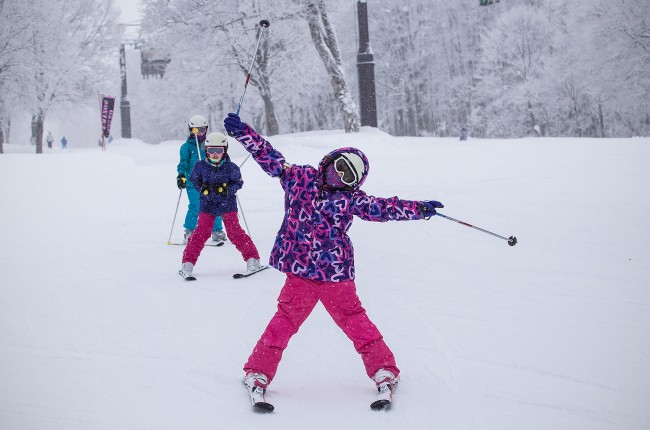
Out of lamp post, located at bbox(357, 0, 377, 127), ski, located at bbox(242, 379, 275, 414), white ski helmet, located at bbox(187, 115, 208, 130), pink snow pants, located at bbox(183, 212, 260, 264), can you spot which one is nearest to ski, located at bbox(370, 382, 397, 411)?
ski, located at bbox(242, 379, 275, 414)

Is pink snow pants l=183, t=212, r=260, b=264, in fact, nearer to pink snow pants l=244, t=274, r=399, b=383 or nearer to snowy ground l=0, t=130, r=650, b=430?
snowy ground l=0, t=130, r=650, b=430

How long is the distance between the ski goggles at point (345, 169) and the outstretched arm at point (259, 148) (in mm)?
366

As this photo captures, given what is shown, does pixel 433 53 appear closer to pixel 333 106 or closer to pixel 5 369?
pixel 333 106

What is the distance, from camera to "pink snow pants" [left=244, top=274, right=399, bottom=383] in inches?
120

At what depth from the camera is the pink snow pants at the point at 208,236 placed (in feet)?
18.6

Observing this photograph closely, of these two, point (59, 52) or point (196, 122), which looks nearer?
point (196, 122)

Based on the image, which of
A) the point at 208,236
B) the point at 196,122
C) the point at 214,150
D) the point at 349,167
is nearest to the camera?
the point at 349,167

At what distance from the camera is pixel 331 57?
61.4 feet

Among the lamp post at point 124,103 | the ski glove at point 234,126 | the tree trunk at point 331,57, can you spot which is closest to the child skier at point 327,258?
the ski glove at point 234,126

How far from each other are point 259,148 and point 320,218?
569 millimetres

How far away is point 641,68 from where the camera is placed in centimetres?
2412

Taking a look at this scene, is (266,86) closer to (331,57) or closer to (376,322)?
(331,57)

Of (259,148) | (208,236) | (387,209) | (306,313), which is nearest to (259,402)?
(306,313)

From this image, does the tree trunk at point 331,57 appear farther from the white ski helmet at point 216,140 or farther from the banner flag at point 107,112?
the white ski helmet at point 216,140
